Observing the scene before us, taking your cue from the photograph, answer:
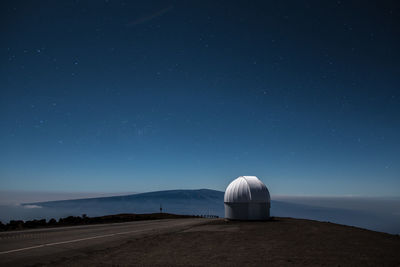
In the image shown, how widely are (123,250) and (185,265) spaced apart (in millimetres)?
4511

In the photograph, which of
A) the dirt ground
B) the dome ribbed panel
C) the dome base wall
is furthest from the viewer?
the dome ribbed panel

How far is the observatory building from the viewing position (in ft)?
100

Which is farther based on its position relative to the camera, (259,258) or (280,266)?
(259,258)

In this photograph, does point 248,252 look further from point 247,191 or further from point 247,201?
point 247,191

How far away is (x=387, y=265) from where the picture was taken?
407 inches

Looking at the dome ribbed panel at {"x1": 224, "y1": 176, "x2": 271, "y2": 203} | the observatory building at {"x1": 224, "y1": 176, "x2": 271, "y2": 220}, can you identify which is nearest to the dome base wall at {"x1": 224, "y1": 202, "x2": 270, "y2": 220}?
the observatory building at {"x1": 224, "y1": 176, "x2": 271, "y2": 220}

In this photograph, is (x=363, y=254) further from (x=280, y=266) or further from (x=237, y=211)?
(x=237, y=211)

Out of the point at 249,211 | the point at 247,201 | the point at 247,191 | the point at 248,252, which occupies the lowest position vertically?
the point at 249,211

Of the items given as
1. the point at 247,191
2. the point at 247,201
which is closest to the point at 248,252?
the point at 247,201

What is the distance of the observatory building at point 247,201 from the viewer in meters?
30.6

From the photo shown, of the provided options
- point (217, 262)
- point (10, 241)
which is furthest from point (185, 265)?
point (10, 241)

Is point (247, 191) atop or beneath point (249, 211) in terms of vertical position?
atop

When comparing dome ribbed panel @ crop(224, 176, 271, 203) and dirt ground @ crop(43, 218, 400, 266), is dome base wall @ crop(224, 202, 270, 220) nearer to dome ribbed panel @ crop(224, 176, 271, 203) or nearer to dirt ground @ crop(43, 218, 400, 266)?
dome ribbed panel @ crop(224, 176, 271, 203)

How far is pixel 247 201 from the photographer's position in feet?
100
